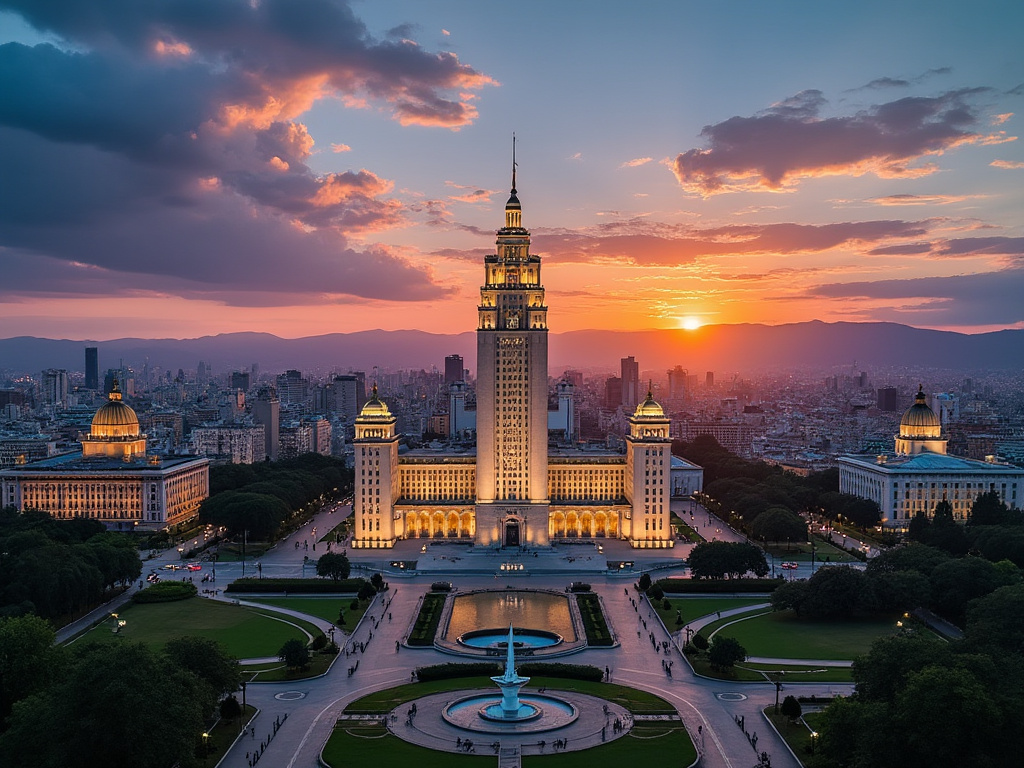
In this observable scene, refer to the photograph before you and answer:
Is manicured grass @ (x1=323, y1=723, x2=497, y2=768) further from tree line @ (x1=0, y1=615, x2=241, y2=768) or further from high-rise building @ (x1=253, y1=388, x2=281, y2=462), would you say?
high-rise building @ (x1=253, y1=388, x2=281, y2=462)

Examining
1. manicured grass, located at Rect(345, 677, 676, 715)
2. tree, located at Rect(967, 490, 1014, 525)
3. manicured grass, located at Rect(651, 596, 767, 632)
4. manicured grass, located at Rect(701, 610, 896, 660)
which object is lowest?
manicured grass, located at Rect(345, 677, 676, 715)

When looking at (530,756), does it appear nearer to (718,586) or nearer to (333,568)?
(718,586)

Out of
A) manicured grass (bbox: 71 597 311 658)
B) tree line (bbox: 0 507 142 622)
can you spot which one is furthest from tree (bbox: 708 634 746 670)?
tree line (bbox: 0 507 142 622)

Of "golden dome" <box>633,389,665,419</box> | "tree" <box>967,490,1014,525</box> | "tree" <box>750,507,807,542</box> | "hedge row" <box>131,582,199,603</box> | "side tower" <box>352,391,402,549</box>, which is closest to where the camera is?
"hedge row" <box>131,582,199,603</box>

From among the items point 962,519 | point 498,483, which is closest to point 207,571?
point 498,483

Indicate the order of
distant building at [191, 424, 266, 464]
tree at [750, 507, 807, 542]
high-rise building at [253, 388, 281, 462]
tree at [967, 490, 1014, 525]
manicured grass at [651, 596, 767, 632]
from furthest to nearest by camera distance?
high-rise building at [253, 388, 281, 462]
distant building at [191, 424, 266, 464]
tree at [750, 507, 807, 542]
tree at [967, 490, 1014, 525]
manicured grass at [651, 596, 767, 632]

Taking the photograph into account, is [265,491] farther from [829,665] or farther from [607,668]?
[829,665]

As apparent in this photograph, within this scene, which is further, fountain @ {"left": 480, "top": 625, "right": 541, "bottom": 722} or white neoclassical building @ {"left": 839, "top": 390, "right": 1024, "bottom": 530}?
white neoclassical building @ {"left": 839, "top": 390, "right": 1024, "bottom": 530}
